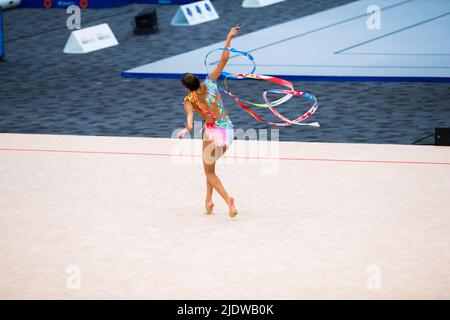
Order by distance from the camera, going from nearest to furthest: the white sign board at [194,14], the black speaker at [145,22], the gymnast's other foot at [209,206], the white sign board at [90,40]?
the gymnast's other foot at [209,206], the white sign board at [90,40], the black speaker at [145,22], the white sign board at [194,14]

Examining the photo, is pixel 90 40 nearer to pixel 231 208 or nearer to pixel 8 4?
pixel 8 4

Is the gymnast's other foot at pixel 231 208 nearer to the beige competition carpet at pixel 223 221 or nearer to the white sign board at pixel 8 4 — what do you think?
the beige competition carpet at pixel 223 221

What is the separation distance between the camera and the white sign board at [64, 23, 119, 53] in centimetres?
1658

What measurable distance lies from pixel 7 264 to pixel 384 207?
3371mm

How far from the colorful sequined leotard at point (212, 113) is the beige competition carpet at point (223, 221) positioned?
0.75 m

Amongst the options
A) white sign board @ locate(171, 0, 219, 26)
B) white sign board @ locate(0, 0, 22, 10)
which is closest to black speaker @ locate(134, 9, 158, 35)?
white sign board @ locate(171, 0, 219, 26)

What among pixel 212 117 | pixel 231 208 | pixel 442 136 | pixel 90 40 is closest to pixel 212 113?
pixel 212 117

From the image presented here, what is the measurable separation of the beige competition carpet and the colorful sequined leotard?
2.47ft

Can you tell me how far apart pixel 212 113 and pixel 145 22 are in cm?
1035

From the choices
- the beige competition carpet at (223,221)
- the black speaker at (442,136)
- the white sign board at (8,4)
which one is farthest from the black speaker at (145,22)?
the black speaker at (442,136)

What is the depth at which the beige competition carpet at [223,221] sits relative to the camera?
22.6ft

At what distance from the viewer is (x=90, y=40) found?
16859mm

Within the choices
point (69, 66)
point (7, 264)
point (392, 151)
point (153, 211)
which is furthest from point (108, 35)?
point (7, 264)

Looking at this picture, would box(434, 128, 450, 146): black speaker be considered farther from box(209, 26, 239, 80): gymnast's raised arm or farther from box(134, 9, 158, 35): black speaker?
box(134, 9, 158, 35): black speaker
